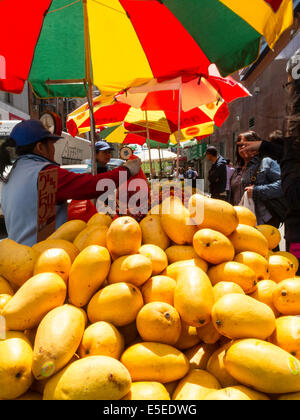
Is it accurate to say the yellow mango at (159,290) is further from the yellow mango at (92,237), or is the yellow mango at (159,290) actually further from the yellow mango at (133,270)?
the yellow mango at (92,237)

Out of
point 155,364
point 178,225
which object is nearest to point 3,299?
point 155,364

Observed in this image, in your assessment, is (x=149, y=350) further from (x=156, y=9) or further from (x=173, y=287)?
(x=156, y=9)

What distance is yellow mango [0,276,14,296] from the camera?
55.3 inches

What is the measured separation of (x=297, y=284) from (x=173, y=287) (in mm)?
546

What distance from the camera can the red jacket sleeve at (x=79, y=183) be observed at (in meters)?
2.30

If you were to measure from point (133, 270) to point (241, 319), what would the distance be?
482 millimetres

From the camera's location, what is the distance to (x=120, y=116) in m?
6.58

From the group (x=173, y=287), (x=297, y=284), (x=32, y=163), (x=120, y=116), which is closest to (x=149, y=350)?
(x=173, y=287)

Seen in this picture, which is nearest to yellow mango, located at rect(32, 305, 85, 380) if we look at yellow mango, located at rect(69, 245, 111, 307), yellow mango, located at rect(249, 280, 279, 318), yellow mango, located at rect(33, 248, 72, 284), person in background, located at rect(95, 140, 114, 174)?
yellow mango, located at rect(69, 245, 111, 307)

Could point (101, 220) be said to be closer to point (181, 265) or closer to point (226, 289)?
point (181, 265)

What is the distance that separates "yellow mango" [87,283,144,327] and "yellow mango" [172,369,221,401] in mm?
311

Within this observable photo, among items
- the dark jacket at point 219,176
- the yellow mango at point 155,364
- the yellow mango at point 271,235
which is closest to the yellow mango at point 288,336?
the yellow mango at point 155,364

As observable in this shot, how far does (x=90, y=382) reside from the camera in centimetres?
94

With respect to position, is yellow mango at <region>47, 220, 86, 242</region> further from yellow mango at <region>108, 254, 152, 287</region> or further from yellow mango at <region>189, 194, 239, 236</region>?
yellow mango at <region>189, 194, 239, 236</region>
